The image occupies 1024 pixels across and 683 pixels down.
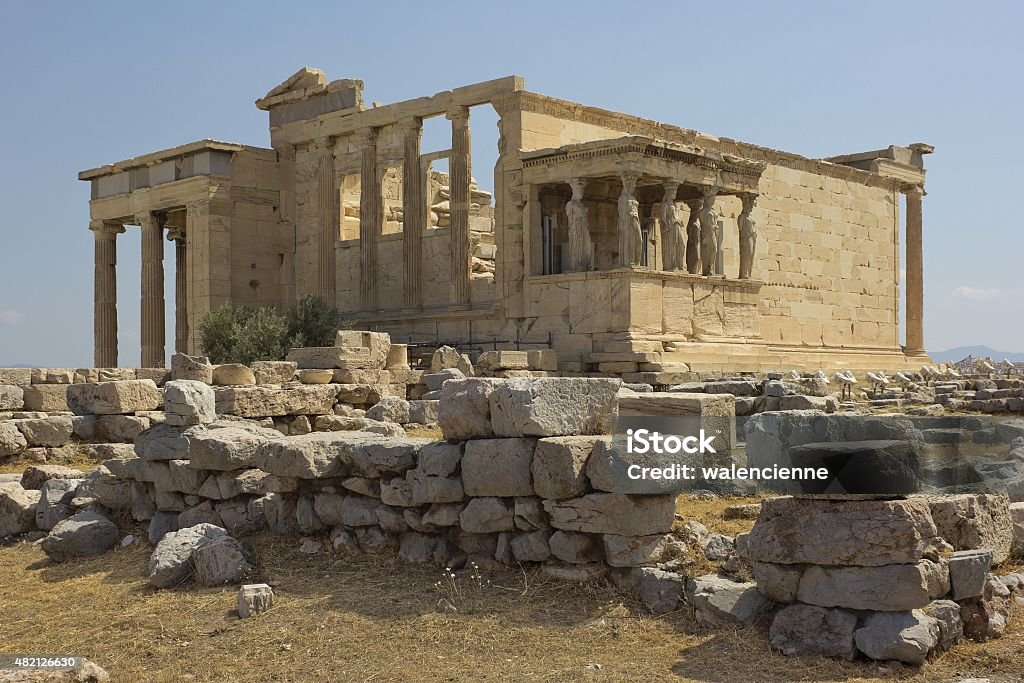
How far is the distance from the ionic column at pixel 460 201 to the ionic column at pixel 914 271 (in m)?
13.6

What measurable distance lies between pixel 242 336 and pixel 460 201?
502 cm

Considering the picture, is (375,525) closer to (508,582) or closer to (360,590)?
(360,590)

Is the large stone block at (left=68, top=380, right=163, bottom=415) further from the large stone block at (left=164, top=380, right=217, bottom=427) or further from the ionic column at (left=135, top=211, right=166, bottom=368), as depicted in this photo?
the ionic column at (left=135, top=211, right=166, bottom=368)

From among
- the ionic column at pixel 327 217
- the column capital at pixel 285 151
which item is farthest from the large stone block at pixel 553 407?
the column capital at pixel 285 151

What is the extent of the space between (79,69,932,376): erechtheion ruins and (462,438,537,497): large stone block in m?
11.9

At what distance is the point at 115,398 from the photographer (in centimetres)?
1349

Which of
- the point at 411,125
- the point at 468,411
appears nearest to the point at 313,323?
the point at 411,125

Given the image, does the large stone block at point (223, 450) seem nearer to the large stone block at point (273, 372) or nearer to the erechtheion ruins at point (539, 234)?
the large stone block at point (273, 372)

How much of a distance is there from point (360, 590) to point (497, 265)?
15308 millimetres

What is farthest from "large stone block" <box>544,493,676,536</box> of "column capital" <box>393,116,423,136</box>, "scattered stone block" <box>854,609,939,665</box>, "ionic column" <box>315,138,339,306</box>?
"ionic column" <box>315,138,339,306</box>

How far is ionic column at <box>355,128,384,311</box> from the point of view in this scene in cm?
2569

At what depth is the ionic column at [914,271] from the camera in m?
31.4

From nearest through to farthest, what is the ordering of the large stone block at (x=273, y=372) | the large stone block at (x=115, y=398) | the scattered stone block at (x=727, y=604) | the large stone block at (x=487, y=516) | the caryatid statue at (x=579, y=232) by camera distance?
the scattered stone block at (x=727, y=604), the large stone block at (x=487, y=516), the large stone block at (x=115, y=398), the large stone block at (x=273, y=372), the caryatid statue at (x=579, y=232)

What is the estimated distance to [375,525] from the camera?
8586 mm
